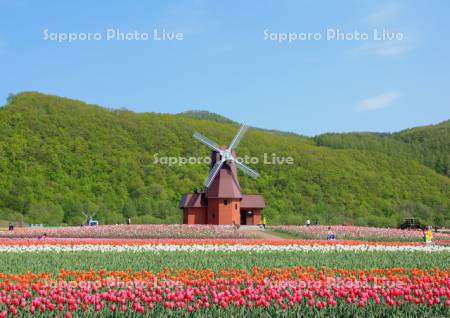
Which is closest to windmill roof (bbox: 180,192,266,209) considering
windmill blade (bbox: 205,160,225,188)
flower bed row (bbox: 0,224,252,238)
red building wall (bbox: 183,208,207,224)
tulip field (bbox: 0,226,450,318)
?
red building wall (bbox: 183,208,207,224)

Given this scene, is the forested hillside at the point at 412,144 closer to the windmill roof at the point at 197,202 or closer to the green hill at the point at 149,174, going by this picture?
the green hill at the point at 149,174

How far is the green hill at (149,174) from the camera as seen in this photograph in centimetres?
5544

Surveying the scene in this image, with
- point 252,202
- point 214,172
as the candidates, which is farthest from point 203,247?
point 252,202

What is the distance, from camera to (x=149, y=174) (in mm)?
73438

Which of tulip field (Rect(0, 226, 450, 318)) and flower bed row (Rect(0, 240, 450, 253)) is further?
flower bed row (Rect(0, 240, 450, 253))

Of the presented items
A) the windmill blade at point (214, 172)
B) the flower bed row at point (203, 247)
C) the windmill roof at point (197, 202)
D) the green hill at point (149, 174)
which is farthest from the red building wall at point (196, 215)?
the flower bed row at point (203, 247)

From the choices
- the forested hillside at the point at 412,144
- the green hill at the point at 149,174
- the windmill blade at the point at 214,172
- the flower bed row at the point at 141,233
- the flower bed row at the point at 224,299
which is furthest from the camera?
the forested hillside at the point at 412,144

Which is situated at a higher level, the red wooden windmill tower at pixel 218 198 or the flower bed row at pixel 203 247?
the red wooden windmill tower at pixel 218 198

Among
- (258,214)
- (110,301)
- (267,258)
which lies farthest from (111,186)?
(110,301)

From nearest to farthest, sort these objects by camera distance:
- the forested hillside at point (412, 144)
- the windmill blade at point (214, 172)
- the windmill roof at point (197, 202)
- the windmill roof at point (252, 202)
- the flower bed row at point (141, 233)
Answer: the flower bed row at point (141, 233) → the windmill blade at point (214, 172) → the windmill roof at point (197, 202) → the windmill roof at point (252, 202) → the forested hillside at point (412, 144)

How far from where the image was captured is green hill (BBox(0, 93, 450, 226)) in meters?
55.4

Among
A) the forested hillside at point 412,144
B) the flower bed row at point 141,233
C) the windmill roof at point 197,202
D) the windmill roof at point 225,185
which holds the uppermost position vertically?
the forested hillside at point 412,144

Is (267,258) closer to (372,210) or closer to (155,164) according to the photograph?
(372,210)

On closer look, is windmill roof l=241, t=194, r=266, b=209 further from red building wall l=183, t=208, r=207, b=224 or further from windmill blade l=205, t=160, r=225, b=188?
windmill blade l=205, t=160, r=225, b=188
